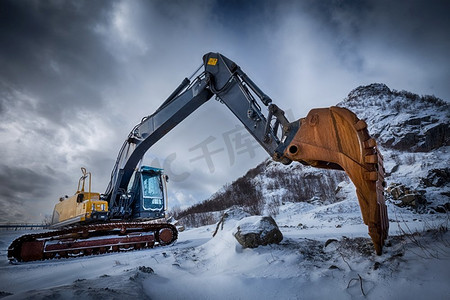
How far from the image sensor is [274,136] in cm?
418

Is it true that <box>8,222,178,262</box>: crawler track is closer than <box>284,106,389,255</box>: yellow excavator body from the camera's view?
No

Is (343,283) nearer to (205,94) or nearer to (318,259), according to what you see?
(318,259)

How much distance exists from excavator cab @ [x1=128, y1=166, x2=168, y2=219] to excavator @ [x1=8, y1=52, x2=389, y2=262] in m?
0.04

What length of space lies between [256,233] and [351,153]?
2562 mm

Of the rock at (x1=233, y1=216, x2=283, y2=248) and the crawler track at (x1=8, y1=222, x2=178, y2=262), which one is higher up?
the crawler track at (x1=8, y1=222, x2=178, y2=262)

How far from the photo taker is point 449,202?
561 inches

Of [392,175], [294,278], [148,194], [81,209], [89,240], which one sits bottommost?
[294,278]

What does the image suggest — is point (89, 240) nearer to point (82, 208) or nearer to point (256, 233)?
point (82, 208)

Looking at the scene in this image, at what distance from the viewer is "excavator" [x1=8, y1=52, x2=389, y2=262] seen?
8.87 feet

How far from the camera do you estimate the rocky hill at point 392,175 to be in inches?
666

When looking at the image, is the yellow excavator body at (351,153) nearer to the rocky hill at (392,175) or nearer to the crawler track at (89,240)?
the crawler track at (89,240)

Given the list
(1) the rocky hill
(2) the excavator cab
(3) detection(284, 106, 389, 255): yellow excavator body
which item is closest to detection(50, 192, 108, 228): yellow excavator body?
(2) the excavator cab

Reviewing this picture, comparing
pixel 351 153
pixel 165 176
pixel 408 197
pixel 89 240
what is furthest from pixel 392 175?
pixel 89 240

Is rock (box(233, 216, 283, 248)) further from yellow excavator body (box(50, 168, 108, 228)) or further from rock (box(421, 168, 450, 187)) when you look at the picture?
rock (box(421, 168, 450, 187))
